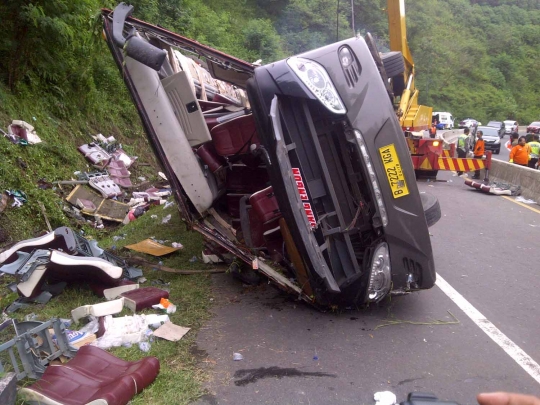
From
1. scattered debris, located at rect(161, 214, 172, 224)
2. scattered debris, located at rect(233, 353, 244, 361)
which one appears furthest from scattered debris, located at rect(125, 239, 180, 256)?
scattered debris, located at rect(233, 353, 244, 361)

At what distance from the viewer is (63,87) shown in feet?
35.0

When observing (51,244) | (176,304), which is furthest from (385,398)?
(51,244)

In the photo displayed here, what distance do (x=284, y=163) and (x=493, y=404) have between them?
2.64m

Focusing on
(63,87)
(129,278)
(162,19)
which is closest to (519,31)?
(162,19)

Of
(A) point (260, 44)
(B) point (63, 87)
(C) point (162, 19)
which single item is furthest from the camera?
(A) point (260, 44)

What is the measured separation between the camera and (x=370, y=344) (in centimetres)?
399

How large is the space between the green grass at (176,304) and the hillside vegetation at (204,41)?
5.97ft

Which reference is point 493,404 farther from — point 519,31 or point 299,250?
point 519,31

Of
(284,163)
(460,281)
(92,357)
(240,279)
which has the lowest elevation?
(460,281)

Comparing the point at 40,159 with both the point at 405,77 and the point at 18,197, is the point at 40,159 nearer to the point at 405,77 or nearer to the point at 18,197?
the point at 18,197

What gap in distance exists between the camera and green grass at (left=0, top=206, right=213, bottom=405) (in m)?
3.27

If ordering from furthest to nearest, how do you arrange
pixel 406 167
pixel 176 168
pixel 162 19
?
pixel 162 19
pixel 176 168
pixel 406 167

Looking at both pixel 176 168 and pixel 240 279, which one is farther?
pixel 240 279

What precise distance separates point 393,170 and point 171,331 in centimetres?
Result: 224
